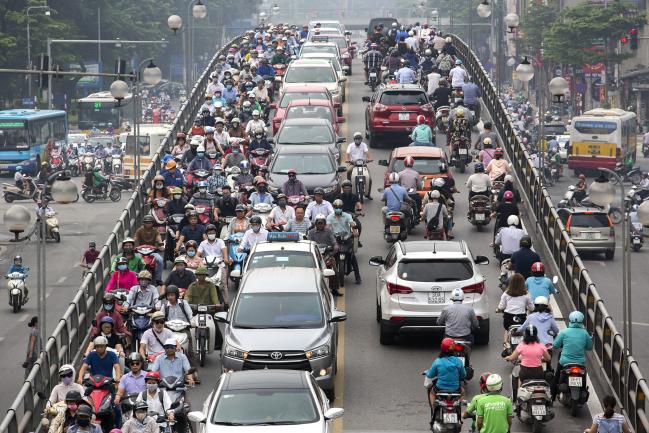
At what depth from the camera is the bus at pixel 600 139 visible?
82750 millimetres

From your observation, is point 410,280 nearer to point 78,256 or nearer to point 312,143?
point 312,143

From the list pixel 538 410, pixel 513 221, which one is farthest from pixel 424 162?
pixel 538 410

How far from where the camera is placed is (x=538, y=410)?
2022cm

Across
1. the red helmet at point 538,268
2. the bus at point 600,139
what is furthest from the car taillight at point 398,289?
the bus at point 600,139

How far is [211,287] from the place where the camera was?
24484 mm

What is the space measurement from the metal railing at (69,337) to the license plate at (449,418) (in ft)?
17.3

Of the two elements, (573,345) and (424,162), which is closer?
(573,345)

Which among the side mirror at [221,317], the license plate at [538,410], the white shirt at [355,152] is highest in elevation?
the white shirt at [355,152]

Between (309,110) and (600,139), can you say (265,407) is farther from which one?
(600,139)

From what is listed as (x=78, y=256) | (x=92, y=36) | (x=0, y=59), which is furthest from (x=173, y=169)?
(x=92, y=36)

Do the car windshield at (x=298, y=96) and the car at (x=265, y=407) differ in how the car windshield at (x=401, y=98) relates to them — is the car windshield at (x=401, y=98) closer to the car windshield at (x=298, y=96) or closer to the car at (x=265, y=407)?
the car windshield at (x=298, y=96)

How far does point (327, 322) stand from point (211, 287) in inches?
125

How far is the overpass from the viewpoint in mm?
20062

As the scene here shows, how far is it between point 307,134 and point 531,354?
1855cm
